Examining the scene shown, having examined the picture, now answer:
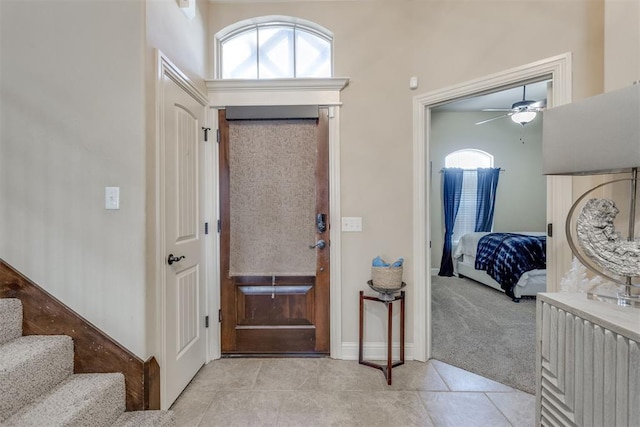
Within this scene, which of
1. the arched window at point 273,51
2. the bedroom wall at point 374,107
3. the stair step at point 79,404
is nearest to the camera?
the stair step at point 79,404

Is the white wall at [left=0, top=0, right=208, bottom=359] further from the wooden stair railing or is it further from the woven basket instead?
the woven basket

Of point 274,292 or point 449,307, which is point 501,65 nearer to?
point 274,292

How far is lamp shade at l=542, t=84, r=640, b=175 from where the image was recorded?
0.98 meters

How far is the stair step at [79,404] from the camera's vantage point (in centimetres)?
120

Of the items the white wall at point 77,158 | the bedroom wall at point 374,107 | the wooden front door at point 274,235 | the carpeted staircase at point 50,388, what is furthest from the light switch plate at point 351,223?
the carpeted staircase at point 50,388

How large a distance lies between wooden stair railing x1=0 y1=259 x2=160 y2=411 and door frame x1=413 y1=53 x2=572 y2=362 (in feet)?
6.33

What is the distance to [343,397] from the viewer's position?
185cm

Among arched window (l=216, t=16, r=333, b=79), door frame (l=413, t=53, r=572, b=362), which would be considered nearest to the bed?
door frame (l=413, t=53, r=572, b=362)

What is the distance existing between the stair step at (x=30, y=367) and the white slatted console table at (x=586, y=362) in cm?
229

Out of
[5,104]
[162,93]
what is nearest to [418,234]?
[162,93]

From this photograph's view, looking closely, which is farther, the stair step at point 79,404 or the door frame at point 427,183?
the door frame at point 427,183

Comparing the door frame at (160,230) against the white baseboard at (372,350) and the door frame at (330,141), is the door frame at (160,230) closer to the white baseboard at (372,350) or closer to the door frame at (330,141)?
the door frame at (330,141)

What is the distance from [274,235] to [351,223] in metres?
0.64

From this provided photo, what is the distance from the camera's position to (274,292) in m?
2.36
